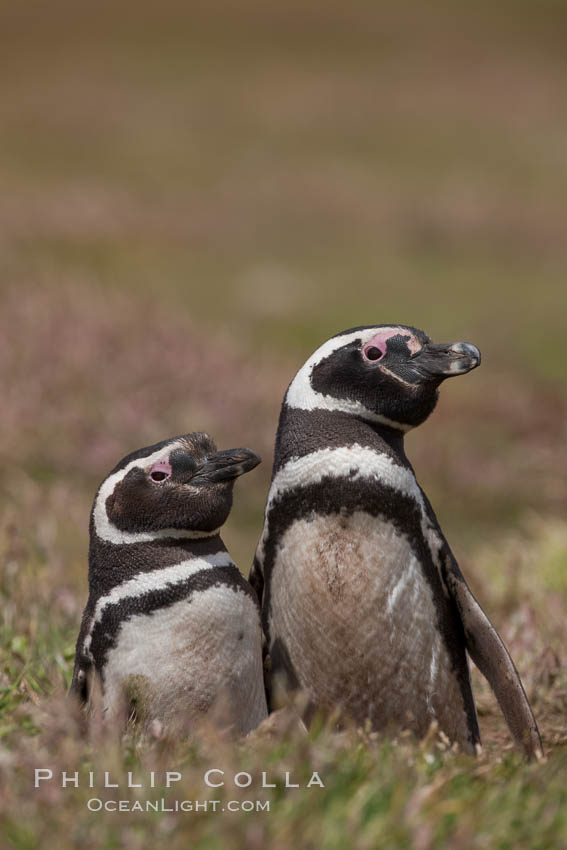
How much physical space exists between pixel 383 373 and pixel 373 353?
0.12 metres

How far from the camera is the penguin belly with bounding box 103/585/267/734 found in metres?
4.41

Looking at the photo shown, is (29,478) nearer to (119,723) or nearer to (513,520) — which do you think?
(513,520)

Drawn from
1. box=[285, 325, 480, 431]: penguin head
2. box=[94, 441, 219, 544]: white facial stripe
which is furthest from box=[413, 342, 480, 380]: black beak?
box=[94, 441, 219, 544]: white facial stripe

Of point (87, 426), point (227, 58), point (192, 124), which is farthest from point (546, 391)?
point (227, 58)

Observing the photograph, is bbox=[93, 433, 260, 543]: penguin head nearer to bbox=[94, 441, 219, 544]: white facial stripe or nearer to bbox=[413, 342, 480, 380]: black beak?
bbox=[94, 441, 219, 544]: white facial stripe

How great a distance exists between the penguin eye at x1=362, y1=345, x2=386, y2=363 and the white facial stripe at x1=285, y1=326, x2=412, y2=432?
0.04 m

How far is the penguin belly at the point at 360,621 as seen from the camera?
4645 millimetres

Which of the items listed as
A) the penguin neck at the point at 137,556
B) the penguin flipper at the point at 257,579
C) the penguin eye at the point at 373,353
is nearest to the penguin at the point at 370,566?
the penguin eye at the point at 373,353

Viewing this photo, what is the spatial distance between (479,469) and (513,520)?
118 centimetres

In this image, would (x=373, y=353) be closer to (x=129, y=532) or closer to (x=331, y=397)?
(x=331, y=397)

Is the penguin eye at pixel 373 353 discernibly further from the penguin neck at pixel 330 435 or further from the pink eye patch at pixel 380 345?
the penguin neck at pixel 330 435

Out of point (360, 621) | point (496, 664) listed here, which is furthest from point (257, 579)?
point (496, 664)

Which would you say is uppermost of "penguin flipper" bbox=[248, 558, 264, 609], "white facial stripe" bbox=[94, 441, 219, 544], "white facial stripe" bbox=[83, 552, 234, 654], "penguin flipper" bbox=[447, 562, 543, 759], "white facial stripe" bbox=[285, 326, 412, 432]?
"white facial stripe" bbox=[285, 326, 412, 432]

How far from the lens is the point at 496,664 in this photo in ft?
15.9
